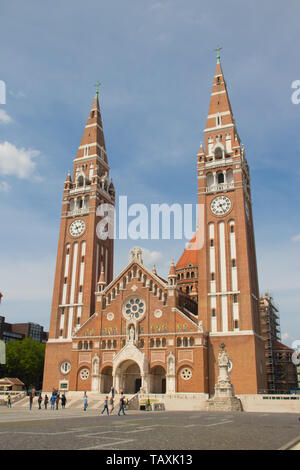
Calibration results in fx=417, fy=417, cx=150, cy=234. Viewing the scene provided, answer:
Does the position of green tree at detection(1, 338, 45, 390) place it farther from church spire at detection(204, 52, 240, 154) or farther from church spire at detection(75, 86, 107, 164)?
church spire at detection(204, 52, 240, 154)

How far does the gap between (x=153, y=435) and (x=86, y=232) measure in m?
51.0

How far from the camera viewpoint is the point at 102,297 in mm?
58969

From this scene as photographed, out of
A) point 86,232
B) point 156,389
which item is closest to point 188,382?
point 156,389

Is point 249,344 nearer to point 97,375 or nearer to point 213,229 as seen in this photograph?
point 213,229

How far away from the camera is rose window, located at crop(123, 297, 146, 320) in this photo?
56375 mm

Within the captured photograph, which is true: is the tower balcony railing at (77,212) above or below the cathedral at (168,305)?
above

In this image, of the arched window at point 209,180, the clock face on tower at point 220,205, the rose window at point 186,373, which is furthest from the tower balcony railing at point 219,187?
the rose window at point 186,373

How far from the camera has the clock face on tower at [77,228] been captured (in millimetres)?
65500

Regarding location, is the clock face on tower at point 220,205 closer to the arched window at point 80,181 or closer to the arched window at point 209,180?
the arched window at point 209,180

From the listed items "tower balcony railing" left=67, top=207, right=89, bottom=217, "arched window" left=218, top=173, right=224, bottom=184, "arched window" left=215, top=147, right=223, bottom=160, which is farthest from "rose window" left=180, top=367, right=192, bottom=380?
"arched window" left=215, top=147, right=223, bottom=160

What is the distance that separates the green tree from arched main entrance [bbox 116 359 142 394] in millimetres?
33654

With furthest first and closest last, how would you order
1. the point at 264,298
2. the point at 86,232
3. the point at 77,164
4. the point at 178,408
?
the point at 264,298 < the point at 77,164 < the point at 86,232 < the point at 178,408

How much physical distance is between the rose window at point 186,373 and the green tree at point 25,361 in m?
42.2
